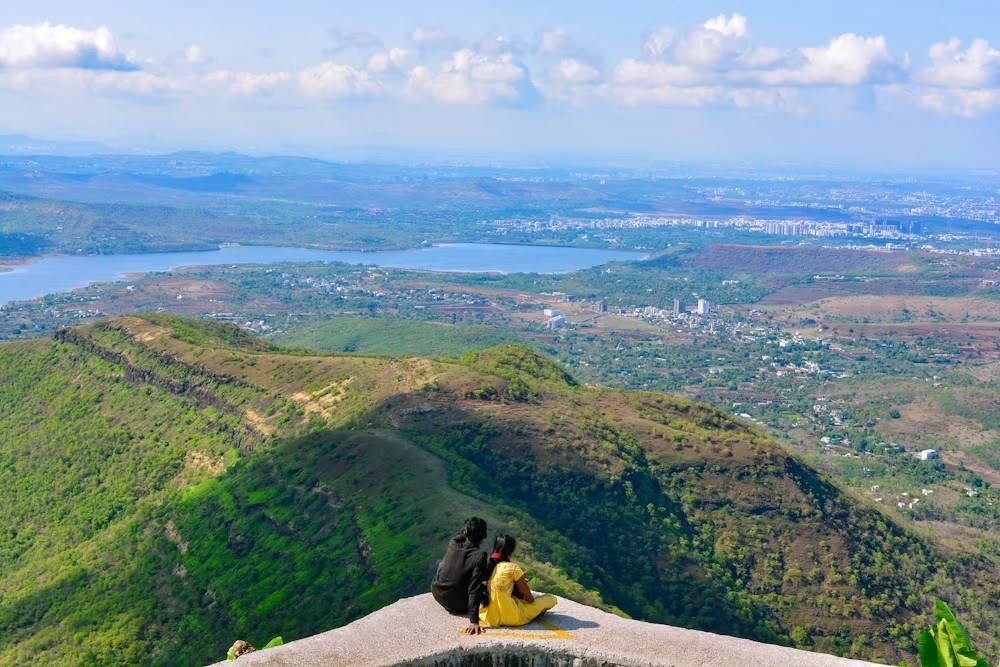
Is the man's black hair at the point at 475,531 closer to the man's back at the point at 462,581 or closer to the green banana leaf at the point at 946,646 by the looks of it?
the man's back at the point at 462,581

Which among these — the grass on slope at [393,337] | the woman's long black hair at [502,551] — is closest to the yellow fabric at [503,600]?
the woman's long black hair at [502,551]

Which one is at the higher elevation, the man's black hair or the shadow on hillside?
the man's black hair

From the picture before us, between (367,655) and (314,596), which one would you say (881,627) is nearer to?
(314,596)

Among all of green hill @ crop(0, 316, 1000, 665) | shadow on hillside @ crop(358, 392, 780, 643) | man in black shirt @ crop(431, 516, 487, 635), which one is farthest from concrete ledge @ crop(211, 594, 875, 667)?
shadow on hillside @ crop(358, 392, 780, 643)

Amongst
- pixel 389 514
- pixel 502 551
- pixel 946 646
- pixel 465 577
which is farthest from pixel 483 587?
pixel 389 514

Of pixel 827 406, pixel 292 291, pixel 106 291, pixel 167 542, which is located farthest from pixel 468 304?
pixel 167 542

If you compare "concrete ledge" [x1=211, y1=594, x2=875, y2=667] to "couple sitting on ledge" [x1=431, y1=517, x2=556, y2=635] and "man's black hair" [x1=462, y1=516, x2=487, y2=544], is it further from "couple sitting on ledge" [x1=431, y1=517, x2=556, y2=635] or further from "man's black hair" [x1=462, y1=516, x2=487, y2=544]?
"man's black hair" [x1=462, y1=516, x2=487, y2=544]

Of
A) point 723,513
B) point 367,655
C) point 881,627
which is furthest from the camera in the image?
point 723,513
